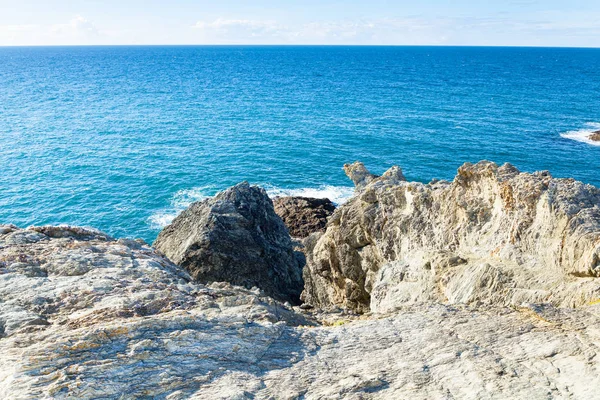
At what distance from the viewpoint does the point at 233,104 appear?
114000mm

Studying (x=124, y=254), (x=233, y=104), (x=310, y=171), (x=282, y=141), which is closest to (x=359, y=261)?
(x=124, y=254)

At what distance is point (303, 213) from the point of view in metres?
48.9

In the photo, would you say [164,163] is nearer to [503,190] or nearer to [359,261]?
[359,261]

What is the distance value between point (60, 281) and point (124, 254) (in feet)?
11.7

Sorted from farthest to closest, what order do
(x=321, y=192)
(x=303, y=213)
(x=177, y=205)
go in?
(x=321, y=192)
(x=177, y=205)
(x=303, y=213)

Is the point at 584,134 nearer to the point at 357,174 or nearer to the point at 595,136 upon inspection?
the point at 595,136

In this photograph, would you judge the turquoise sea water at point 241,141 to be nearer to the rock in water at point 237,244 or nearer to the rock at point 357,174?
the rock in water at point 237,244

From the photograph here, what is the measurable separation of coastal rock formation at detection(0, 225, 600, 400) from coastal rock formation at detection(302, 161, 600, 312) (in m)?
2.17

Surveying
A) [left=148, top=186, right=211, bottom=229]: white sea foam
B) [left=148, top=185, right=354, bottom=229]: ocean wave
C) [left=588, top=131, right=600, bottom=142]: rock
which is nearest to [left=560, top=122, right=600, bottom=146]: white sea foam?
[left=588, top=131, right=600, bottom=142]: rock

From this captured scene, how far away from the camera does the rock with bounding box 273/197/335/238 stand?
4706 cm

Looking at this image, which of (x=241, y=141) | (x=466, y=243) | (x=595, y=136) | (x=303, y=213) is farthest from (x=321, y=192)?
(x=595, y=136)

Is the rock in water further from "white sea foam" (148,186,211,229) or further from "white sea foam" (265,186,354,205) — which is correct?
"white sea foam" (265,186,354,205)

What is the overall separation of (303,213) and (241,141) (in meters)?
33.6

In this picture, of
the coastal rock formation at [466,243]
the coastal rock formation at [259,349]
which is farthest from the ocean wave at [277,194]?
the coastal rock formation at [259,349]
